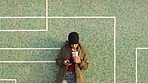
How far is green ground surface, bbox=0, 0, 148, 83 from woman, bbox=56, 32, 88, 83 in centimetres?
40

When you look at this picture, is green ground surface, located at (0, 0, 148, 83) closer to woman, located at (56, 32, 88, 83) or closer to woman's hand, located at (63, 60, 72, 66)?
woman, located at (56, 32, 88, 83)

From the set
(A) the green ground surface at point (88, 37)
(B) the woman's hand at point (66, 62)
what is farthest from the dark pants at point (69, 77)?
(A) the green ground surface at point (88, 37)

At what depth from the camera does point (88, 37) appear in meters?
3.69

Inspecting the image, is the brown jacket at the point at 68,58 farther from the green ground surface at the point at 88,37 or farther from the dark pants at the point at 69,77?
the green ground surface at the point at 88,37

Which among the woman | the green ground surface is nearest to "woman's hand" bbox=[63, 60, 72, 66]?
the woman

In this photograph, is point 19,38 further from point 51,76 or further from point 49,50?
point 51,76

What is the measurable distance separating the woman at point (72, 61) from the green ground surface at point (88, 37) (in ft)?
1.31

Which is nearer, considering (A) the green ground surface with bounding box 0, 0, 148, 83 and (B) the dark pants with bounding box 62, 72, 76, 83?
(B) the dark pants with bounding box 62, 72, 76, 83

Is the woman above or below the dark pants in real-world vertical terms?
above

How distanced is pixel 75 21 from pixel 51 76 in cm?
105

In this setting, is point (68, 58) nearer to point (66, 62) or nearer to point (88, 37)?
point (66, 62)

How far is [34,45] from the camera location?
3.70 metres

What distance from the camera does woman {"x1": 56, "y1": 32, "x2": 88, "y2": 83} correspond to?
315cm

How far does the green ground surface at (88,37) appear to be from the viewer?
369 centimetres
